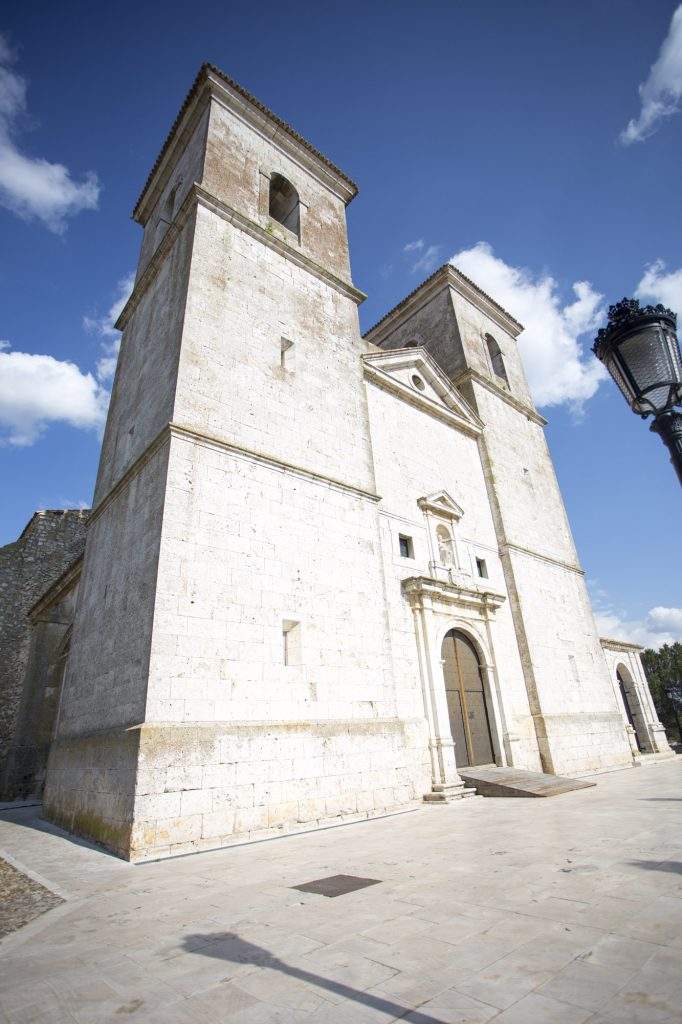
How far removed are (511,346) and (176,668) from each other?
60.7 feet

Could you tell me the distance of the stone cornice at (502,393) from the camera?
16.8m

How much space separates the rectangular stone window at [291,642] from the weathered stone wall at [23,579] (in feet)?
38.0

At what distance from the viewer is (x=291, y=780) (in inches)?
278

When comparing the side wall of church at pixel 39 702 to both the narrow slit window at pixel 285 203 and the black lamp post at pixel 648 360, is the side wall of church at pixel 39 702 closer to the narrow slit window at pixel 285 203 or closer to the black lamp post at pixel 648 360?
the narrow slit window at pixel 285 203

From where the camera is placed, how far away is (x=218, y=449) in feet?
27.3

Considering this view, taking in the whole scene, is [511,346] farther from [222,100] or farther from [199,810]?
[199,810]

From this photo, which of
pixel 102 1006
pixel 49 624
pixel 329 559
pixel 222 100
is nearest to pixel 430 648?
pixel 329 559

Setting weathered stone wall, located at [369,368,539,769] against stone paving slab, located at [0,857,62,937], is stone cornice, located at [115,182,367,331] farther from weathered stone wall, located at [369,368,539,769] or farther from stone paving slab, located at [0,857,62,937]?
stone paving slab, located at [0,857,62,937]

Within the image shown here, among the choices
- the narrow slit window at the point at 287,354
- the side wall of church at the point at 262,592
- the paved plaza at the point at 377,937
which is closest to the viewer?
the paved plaza at the point at 377,937

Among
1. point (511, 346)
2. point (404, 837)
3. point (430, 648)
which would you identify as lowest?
point (404, 837)

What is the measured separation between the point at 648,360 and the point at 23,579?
19.5 meters

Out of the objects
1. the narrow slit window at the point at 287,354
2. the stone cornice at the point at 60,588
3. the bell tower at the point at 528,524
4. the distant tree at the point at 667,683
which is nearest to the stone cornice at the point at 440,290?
the bell tower at the point at 528,524

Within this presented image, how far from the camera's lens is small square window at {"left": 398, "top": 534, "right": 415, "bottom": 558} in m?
11.5

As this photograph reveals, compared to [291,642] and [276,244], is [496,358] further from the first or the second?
[291,642]
